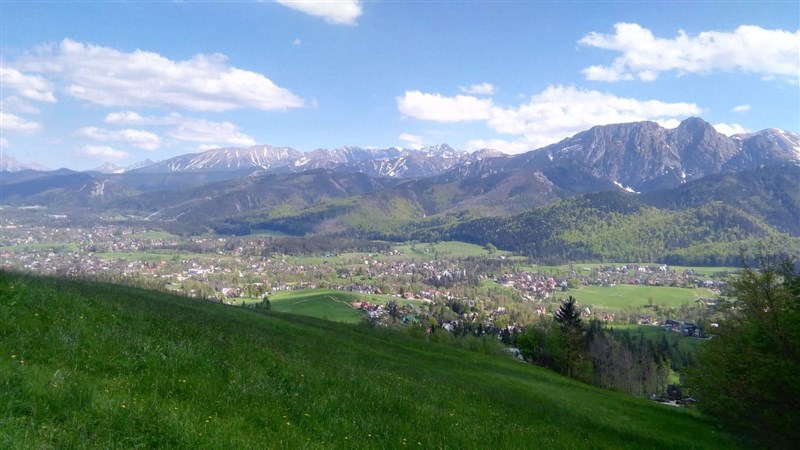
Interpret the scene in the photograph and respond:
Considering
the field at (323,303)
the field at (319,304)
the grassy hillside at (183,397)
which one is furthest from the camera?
the field at (323,303)

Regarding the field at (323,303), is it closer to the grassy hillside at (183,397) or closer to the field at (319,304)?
the field at (319,304)

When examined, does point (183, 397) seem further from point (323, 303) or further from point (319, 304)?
point (323, 303)

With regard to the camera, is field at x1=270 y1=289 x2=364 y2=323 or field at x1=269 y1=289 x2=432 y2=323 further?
field at x1=269 y1=289 x2=432 y2=323

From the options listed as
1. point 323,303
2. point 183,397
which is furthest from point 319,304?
point 183,397

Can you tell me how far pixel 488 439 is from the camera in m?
12.0

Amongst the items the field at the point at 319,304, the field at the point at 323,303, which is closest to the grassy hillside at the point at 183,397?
the field at the point at 323,303

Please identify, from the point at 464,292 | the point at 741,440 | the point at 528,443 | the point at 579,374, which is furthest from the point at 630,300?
the point at 528,443

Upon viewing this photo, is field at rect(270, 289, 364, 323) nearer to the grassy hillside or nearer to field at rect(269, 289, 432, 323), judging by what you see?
field at rect(269, 289, 432, 323)

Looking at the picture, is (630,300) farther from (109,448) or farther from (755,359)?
(109,448)

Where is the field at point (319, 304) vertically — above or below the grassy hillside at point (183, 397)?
below

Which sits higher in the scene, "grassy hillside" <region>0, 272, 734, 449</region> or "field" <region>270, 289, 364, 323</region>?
"grassy hillside" <region>0, 272, 734, 449</region>

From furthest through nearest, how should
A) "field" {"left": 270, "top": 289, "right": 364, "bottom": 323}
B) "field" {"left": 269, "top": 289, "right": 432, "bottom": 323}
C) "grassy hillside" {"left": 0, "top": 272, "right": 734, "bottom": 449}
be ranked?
"field" {"left": 269, "top": 289, "right": 432, "bottom": 323}, "field" {"left": 270, "top": 289, "right": 364, "bottom": 323}, "grassy hillside" {"left": 0, "top": 272, "right": 734, "bottom": 449}

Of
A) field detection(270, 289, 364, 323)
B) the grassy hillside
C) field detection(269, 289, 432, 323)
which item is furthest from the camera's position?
field detection(269, 289, 432, 323)

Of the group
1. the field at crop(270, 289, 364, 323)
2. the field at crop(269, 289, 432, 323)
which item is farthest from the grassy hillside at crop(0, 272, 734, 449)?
the field at crop(270, 289, 364, 323)
